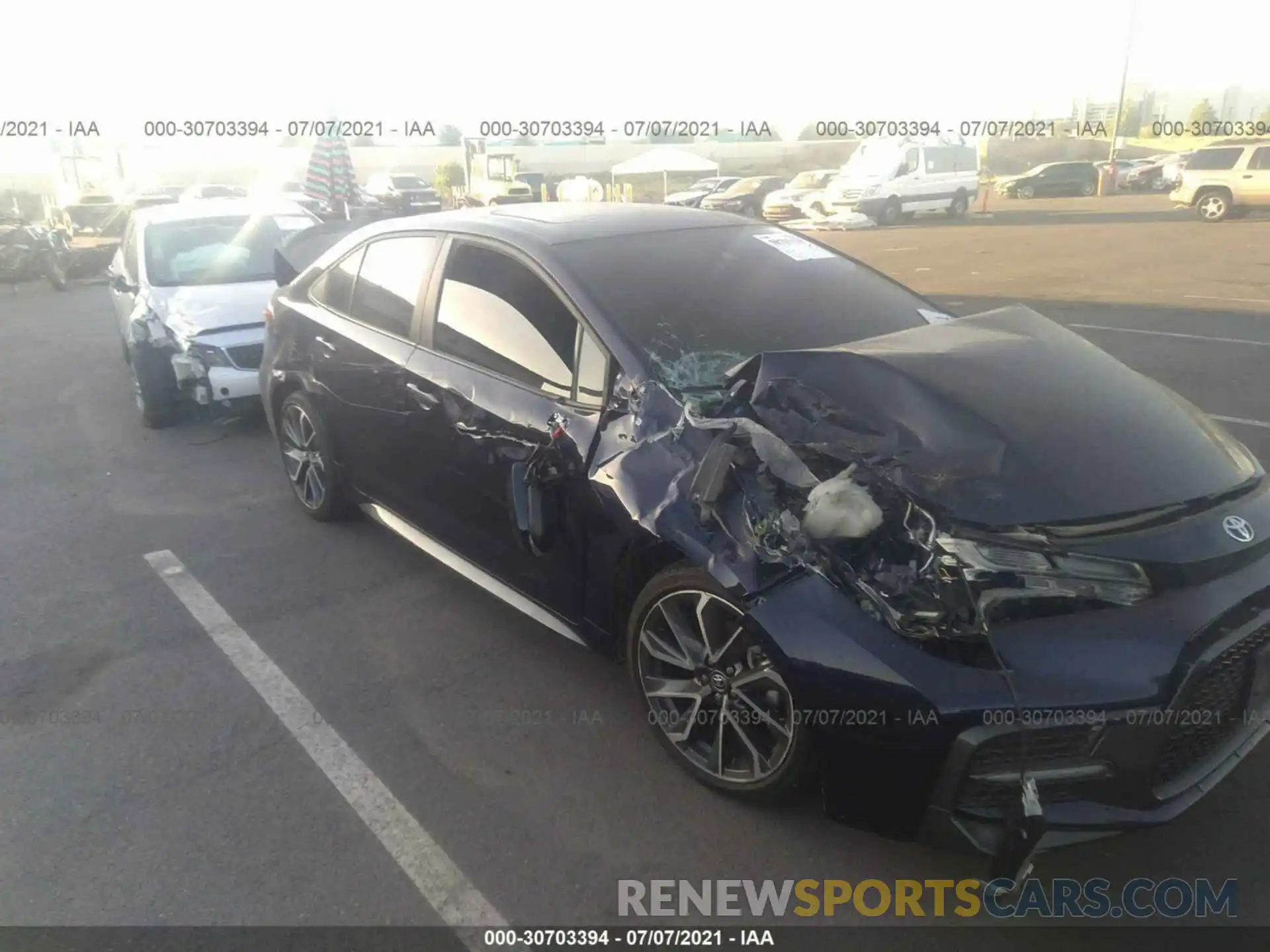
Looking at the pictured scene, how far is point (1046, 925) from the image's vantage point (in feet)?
8.31

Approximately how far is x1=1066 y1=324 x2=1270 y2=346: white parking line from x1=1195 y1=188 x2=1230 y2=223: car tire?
48.6ft

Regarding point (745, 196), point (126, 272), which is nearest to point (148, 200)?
point (745, 196)

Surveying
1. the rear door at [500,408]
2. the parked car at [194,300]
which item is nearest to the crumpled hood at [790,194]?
the parked car at [194,300]

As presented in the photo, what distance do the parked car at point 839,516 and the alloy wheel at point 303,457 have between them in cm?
105

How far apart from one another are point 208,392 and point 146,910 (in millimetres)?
4675

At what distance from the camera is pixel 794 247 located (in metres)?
4.17

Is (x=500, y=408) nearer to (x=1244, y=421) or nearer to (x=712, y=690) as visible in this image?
(x=712, y=690)

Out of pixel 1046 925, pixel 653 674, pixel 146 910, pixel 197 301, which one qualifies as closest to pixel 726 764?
pixel 653 674

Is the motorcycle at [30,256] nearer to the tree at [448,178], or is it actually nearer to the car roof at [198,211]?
the car roof at [198,211]

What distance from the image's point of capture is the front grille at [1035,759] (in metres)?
2.30

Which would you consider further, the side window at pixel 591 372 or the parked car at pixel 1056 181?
the parked car at pixel 1056 181

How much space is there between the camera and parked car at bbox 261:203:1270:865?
7.77 ft

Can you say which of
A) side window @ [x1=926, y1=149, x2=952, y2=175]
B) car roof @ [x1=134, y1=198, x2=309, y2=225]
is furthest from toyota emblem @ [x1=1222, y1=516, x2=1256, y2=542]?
side window @ [x1=926, y1=149, x2=952, y2=175]

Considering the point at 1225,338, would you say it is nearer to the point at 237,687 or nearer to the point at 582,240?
the point at 582,240
